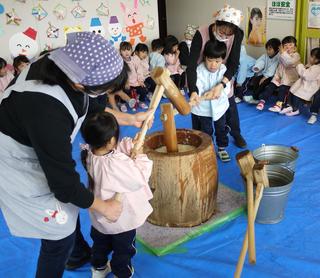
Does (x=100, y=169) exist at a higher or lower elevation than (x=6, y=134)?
lower

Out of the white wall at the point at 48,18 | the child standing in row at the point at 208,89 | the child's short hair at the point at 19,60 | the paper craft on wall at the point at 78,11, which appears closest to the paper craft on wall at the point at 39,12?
the white wall at the point at 48,18

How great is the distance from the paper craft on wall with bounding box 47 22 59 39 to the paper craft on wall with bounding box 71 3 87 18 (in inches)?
11.4

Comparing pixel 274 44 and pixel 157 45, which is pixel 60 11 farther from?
pixel 274 44

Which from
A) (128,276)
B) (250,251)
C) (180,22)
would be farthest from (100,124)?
(180,22)

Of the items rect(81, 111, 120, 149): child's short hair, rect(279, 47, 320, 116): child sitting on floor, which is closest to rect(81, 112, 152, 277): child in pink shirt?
rect(81, 111, 120, 149): child's short hair

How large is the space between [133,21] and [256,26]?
158 centimetres

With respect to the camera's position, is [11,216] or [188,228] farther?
[188,228]

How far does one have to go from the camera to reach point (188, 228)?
2.10 metres

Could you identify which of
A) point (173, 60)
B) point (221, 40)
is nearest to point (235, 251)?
point (221, 40)

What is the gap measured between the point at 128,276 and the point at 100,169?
570mm

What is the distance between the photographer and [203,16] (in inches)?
207

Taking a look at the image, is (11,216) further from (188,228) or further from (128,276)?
(188,228)

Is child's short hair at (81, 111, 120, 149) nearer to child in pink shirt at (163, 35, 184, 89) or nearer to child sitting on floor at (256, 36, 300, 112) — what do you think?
child sitting on floor at (256, 36, 300, 112)

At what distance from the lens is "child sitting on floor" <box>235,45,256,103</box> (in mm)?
4297
